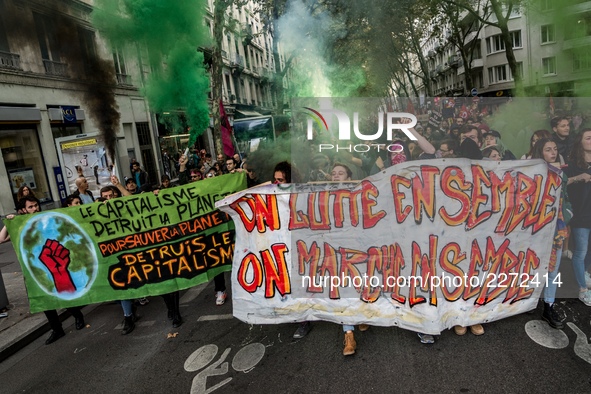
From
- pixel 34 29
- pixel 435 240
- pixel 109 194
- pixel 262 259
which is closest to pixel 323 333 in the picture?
pixel 262 259

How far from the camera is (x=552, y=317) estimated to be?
3.45 m

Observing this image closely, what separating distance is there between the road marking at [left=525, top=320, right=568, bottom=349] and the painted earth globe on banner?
4.50 meters

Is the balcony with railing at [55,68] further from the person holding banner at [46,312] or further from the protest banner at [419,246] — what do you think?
the protest banner at [419,246]

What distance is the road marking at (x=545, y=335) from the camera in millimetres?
3166

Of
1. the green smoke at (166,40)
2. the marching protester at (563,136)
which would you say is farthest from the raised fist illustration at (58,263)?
the green smoke at (166,40)

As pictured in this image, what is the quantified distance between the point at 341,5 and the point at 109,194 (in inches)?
610

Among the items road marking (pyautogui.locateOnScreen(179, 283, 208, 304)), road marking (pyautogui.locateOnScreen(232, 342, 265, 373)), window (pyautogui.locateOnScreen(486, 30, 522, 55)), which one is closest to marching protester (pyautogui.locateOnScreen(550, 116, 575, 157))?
road marking (pyautogui.locateOnScreen(232, 342, 265, 373))

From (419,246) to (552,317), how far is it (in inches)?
56.9

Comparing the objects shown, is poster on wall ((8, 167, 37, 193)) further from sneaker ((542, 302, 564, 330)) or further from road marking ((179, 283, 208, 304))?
sneaker ((542, 302, 564, 330))

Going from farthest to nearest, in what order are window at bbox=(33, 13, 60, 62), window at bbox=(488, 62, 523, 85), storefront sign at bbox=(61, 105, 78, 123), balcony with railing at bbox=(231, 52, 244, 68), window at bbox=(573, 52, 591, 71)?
window at bbox=(488, 62, 523, 85) < balcony with railing at bbox=(231, 52, 244, 68) < storefront sign at bbox=(61, 105, 78, 123) < window at bbox=(33, 13, 60, 62) < window at bbox=(573, 52, 591, 71)

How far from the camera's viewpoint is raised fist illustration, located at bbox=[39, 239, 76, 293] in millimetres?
4320

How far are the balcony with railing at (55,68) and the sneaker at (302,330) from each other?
14.0 metres

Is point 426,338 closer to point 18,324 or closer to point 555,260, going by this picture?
point 555,260

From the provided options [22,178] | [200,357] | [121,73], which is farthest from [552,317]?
[121,73]
